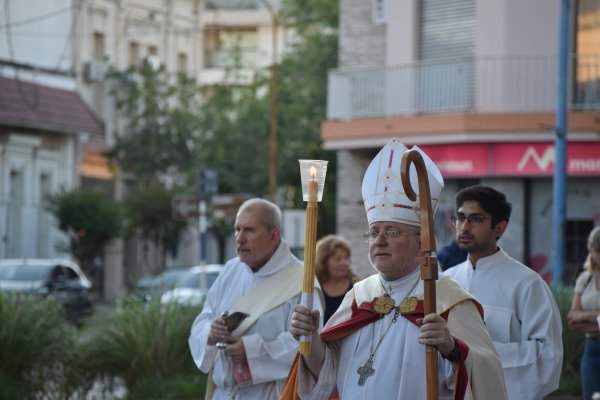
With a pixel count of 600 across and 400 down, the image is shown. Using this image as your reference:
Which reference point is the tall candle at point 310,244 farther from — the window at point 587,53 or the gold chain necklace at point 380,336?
the window at point 587,53

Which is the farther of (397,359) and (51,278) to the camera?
(51,278)

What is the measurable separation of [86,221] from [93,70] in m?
7.77

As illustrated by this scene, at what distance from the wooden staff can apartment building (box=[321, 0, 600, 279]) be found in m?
21.3

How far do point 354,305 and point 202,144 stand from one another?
39358 mm

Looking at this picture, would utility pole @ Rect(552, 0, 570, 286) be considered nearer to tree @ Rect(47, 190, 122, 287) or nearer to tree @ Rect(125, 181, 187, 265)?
tree @ Rect(47, 190, 122, 287)

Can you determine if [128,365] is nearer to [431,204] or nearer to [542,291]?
[542,291]

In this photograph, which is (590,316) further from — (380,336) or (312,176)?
(312,176)

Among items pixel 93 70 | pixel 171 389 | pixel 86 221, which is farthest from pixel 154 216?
pixel 171 389

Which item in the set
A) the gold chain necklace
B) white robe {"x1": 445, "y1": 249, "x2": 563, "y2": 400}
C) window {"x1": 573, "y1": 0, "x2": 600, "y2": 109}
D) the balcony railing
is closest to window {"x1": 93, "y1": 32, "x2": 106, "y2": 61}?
the balcony railing

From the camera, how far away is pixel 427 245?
5668mm

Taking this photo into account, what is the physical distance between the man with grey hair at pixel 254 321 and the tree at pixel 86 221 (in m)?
34.3

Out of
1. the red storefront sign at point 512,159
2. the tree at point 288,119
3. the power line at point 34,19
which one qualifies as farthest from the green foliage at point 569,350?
the power line at point 34,19

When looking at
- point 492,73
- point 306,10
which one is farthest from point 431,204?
point 306,10

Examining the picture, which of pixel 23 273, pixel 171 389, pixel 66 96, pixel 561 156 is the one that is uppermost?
pixel 66 96
